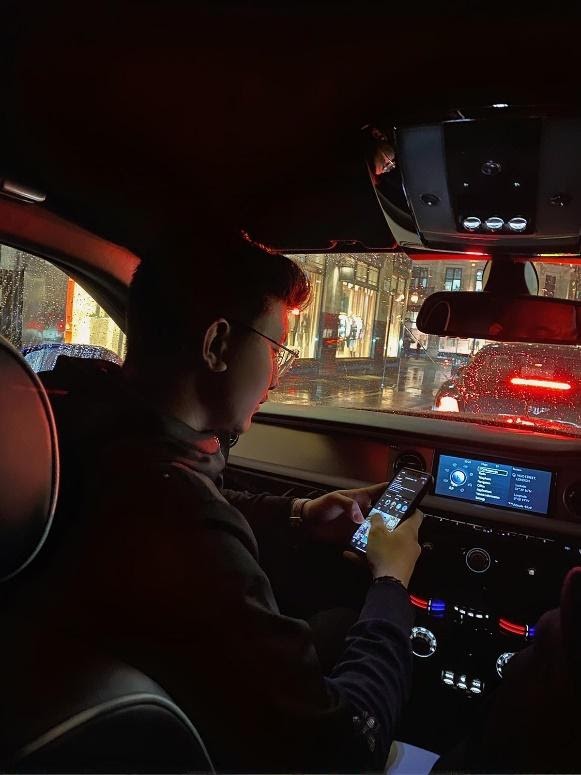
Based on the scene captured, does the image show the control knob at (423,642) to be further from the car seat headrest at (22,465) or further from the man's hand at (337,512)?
the car seat headrest at (22,465)

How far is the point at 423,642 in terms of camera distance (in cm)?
297

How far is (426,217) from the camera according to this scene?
2.68 metres

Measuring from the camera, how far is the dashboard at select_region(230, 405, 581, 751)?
2.75 metres

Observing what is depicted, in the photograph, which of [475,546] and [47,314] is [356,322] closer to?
[475,546]

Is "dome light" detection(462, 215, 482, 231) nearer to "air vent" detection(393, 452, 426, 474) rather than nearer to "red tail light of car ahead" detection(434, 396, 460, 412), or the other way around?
"air vent" detection(393, 452, 426, 474)

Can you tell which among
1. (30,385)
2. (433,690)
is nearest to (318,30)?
(30,385)

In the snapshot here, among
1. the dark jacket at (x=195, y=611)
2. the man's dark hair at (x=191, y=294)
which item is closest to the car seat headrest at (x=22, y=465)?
the dark jacket at (x=195, y=611)

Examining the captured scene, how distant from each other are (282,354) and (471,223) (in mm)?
1084

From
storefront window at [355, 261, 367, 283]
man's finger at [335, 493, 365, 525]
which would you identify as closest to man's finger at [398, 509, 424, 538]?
man's finger at [335, 493, 365, 525]

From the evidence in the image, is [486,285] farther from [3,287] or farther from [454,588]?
[3,287]

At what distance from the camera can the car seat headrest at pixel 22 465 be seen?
1.17m

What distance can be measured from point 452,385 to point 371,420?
0.99m

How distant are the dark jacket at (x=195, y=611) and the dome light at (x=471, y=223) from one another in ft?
5.82

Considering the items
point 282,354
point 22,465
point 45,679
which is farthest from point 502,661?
point 22,465
